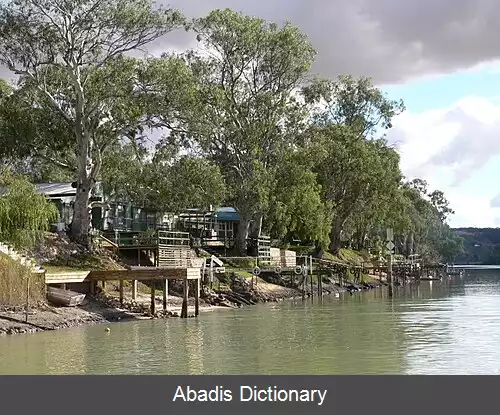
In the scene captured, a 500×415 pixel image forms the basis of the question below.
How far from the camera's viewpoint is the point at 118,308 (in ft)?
117

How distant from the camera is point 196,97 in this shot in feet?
158

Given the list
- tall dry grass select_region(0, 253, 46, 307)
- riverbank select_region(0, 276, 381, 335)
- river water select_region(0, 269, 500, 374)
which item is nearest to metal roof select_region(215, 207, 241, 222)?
riverbank select_region(0, 276, 381, 335)

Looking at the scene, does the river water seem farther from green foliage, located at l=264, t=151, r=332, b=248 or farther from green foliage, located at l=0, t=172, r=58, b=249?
green foliage, located at l=264, t=151, r=332, b=248

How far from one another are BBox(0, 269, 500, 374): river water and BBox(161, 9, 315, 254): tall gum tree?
20036 mm

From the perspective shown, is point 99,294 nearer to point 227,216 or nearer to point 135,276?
point 135,276

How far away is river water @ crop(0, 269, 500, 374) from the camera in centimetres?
1998

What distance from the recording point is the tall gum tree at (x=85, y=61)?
142 ft

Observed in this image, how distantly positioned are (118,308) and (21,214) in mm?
6070

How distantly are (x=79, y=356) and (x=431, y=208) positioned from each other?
4244 inches

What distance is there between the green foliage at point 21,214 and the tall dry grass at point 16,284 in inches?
171

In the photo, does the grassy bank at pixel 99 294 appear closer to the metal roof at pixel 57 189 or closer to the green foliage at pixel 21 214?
the green foliage at pixel 21 214
